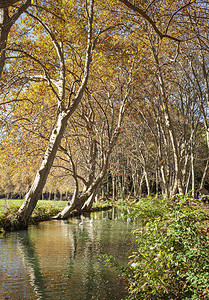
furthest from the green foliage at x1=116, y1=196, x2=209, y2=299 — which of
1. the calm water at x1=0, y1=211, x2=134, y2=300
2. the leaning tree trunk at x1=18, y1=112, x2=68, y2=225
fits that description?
the leaning tree trunk at x1=18, y1=112, x2=68, y2=225

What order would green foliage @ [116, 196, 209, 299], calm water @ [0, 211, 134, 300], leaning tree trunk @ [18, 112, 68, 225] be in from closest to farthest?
1. green foliage @ [116, 196, 209, 299]
2. calm water @ [0, 211, 134, 300]
3. leaning tree trunk @ [18, 112, 68, 225]

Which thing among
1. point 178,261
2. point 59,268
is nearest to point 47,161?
point 59,268

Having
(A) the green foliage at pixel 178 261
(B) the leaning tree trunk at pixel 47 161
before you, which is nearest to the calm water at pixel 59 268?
(A) the green foliage at pixel 178 261

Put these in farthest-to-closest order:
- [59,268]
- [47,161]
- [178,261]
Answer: [47,161] → [59,268] → [178,261]

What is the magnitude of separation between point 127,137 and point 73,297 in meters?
25.4

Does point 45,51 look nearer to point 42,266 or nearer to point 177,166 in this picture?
point 177,166

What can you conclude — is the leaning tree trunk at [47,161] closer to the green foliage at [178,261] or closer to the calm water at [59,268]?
the calm water at [59,268]

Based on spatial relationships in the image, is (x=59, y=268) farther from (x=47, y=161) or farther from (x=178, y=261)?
(x=47, y=161)

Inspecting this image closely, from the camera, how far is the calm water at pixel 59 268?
4602 mm

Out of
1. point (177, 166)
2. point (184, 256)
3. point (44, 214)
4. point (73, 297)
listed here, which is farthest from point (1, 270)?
point (44, 214)

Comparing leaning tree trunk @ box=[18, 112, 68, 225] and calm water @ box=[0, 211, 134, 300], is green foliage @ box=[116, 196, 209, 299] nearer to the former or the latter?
calm water @ box=[0, 211, 134, 300]

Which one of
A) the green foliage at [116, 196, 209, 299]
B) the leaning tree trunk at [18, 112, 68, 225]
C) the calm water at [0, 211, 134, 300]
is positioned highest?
the leaning tree trunk at [18, 112, 68, 225]

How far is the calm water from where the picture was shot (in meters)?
4.60

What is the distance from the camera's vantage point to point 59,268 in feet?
20.1
